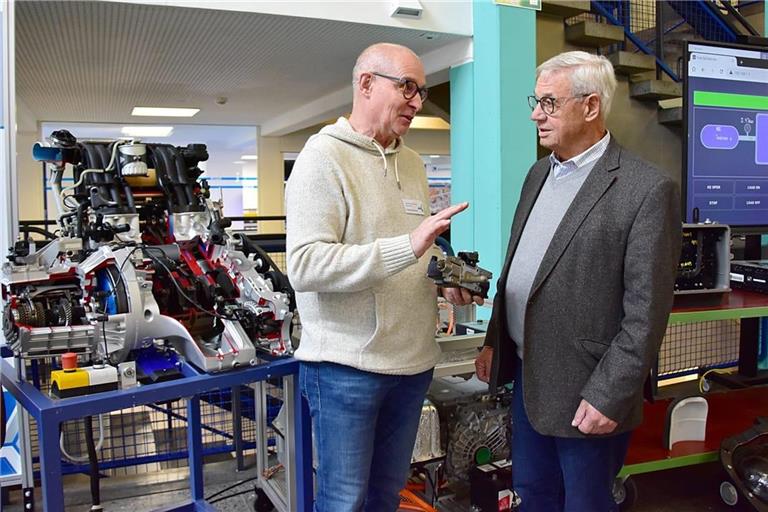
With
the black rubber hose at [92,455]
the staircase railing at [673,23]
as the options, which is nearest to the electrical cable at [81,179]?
the black rubber hose at [92,455]

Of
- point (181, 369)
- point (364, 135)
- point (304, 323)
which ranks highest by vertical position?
point (364, 135)

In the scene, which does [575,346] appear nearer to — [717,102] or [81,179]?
[81,179]

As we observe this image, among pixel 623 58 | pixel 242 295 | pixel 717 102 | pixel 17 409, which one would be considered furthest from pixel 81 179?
pixel 623 58

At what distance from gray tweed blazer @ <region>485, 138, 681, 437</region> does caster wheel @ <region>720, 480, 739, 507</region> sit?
1.35 meters

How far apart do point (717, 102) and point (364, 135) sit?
2.04 meters

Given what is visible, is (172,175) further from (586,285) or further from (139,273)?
(586,285)

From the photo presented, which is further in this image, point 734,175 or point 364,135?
point 734,175

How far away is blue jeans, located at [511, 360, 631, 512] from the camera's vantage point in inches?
63.7

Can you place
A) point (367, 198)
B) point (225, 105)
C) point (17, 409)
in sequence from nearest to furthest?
point (367, 198) → point (17, 409) → point (225, 105)

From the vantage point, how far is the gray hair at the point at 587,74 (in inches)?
61.4

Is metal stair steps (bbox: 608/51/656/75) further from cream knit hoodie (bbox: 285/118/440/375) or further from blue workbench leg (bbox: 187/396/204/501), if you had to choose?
blue workbench leg (bbox: 187/396/204/501)

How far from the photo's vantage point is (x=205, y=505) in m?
2.49

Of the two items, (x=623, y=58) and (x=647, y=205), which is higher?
(x=623, y=58)

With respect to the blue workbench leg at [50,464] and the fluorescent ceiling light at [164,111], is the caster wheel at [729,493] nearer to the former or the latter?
the blue workbench leg at [50,464]
